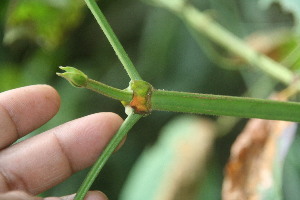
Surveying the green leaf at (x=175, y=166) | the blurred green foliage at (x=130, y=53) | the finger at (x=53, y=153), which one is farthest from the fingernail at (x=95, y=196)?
the blurred green foliage at (x=130, y=53)

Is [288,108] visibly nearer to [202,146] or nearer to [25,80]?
[202,146]

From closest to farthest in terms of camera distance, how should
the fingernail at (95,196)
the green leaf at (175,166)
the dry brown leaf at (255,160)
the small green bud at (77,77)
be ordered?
the small green bud at (77,77) < the fingernail at (95,196) < the dry brown leaf at (255,160) < the green leaf at (175,166)

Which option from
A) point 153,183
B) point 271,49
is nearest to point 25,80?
point 153,183

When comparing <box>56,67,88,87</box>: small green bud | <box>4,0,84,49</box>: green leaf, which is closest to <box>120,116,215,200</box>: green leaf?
<box>4,0,84,49</box>: green leaf

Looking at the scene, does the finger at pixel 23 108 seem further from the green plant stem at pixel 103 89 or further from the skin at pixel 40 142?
the green plant stem at pixel 103 89

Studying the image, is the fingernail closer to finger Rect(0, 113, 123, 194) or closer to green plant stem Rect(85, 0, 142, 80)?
finger Rect(0, 113, 123, 194)

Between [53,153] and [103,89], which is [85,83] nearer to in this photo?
[103,89]

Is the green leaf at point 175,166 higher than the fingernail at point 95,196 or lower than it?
higher
